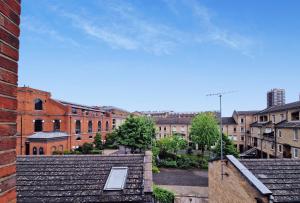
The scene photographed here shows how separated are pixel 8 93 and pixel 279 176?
10185mm

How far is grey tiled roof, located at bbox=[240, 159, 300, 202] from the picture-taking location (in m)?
7.82

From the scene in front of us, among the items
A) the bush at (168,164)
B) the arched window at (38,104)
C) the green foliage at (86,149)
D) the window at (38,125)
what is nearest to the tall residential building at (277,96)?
the bush at (168,164)

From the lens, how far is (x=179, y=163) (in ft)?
112

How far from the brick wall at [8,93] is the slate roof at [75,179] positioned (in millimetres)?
5815

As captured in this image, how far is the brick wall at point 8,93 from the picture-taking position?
1926 mm

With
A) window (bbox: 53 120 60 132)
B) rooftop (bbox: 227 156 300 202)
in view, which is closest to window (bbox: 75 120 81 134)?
window (bbox: 53 120 60 132)

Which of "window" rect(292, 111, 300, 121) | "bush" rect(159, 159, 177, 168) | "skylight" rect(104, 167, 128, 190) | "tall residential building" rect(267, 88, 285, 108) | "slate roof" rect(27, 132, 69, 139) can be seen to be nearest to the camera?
"skylight" rect(104, 167, 128, 190)

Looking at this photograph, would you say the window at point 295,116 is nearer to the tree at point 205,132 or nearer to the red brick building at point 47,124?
the tree at point 205,132

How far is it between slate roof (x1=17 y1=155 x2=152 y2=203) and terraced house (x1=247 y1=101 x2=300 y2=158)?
26221mm

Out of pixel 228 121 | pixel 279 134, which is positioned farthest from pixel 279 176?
pixel 228 121

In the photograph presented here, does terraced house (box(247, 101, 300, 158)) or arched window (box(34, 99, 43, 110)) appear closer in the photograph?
terraced house (box(247, 101, 300, 158))

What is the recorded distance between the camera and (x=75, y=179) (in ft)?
28.1

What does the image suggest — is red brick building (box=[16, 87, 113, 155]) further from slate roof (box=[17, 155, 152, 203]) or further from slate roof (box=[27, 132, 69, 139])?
slate roof (box=[17, 155, 152, 203])

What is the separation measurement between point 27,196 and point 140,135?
2443 cm
